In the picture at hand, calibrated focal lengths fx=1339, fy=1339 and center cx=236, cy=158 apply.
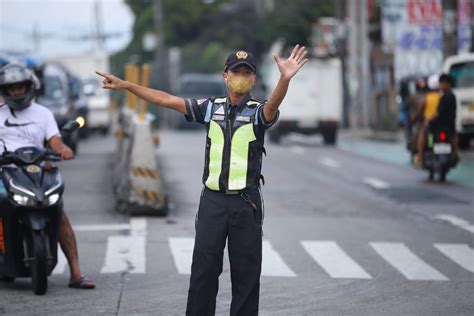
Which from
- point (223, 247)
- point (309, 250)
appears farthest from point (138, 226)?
point (223, 247)

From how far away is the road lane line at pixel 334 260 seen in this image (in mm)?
11770

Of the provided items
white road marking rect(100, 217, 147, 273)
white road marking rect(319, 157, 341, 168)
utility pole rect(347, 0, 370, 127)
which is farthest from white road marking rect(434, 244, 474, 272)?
utility pole rect(347, 0, 370, 127)

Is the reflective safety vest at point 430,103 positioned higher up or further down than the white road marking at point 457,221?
higher up

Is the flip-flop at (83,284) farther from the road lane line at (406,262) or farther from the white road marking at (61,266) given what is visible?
the road lane line at (406,262)

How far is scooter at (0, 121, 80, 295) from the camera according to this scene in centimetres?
1016

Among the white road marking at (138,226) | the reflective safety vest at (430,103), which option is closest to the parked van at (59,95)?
the reflective safety vest at (430,103)

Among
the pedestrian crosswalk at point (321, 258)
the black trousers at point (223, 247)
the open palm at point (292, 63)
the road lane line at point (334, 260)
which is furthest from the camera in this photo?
the pedestrian crosswalk at point (321, 258)

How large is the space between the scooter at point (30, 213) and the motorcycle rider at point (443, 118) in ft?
40.2

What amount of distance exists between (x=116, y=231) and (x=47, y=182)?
16.6 feet

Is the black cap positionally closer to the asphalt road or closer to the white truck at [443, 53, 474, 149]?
the asphalt road

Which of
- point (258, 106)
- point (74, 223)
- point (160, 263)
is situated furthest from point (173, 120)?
point (258, 106)

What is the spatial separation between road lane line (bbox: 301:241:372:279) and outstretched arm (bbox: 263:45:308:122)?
3948 mm

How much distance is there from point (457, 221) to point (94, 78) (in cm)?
4554

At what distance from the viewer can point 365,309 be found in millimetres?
9797
